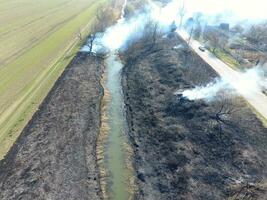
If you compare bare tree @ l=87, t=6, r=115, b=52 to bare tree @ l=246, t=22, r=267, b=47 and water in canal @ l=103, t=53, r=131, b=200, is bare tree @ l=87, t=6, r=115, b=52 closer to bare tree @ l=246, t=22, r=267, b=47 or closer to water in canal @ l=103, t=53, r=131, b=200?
water in canal @ l=103, t=53, r=131, b=200

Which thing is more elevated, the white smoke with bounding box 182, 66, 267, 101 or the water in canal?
the white smoke with bounding box 182, 66, 267, 101

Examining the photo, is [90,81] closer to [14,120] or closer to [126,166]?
[14,120]

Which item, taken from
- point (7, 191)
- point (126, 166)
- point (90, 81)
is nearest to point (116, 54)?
point (90, 81)

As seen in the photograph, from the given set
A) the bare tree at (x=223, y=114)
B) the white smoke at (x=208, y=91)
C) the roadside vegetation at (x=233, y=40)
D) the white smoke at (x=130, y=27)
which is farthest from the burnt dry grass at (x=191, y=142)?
the white smoke at (x=130, y=27)

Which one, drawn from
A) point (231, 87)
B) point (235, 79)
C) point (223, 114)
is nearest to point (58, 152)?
point (223, 114)

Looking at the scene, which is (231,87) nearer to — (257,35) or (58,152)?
(58,152)

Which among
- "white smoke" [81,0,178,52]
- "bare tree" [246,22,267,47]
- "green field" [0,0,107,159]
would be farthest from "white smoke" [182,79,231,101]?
"bare tree" [246,22,267,47]

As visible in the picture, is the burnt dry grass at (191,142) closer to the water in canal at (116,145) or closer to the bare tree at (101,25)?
the water in canal at (116,145)
